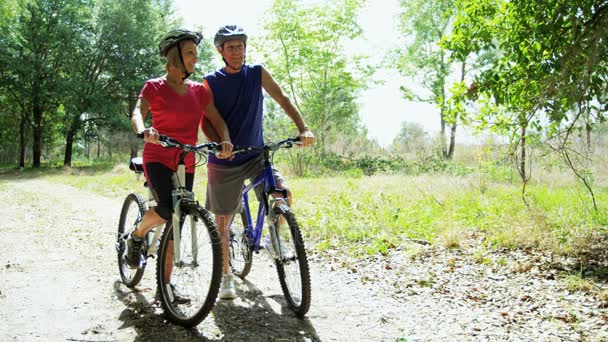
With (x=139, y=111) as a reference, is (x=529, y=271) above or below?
below

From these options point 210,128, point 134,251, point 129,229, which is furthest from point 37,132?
point 210,128

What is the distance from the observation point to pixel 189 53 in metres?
3.64

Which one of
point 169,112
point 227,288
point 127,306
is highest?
point 169,112

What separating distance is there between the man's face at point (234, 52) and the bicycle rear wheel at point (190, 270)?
125 cm

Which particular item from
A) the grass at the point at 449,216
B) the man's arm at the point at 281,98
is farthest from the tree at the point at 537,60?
the man's arm at the point at 281,98

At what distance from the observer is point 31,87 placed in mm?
29031

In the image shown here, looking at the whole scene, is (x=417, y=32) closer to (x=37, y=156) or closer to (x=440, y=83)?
(x=440, y=83)

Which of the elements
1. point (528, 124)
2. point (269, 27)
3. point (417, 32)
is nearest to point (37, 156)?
point (269, 27)

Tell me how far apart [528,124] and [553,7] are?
4.55 ft

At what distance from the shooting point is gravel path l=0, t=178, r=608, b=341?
3.45 metres

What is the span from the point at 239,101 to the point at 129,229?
5.01 ft

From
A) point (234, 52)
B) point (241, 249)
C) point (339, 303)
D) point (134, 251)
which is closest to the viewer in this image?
point (234, 52)

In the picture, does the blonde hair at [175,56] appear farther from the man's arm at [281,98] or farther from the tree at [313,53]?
the tree at [313,53]

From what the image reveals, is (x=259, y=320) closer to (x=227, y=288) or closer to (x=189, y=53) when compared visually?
(x=227, y=288)
